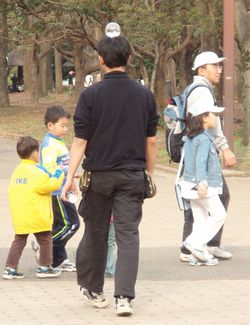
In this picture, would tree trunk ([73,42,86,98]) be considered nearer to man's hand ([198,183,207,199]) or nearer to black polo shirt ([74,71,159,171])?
man's hand ([198,183,207,199])

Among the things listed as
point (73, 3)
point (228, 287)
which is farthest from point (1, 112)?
point (228, 287)

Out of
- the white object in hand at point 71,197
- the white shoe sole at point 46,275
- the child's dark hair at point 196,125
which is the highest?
the child's dark hair at point 196,125

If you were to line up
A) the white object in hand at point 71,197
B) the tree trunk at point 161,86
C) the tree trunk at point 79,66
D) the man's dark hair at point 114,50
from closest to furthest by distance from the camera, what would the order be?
the man's dark hair at point 114,50 < the white object in hand at point 71,197 < the tree trunk at point 161,86 < the tree trunk at point 79,66

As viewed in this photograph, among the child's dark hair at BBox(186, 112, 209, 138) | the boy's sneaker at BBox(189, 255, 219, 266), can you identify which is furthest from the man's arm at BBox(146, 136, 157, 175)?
the boy's sneaker at BBox(189, 255, 219, 266)

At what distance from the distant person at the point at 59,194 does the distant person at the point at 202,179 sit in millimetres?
1107

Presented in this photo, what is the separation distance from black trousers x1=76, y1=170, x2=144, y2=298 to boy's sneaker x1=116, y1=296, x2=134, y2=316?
2.3 inches

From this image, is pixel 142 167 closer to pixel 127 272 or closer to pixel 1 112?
pixel 127 272

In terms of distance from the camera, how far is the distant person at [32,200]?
→ 25.9 ft

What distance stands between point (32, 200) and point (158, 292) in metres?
1.31

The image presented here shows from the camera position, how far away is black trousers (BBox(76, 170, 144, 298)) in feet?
21.9

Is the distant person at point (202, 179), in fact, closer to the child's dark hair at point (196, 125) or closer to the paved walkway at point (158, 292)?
the child's dark hair at point (196, 125)

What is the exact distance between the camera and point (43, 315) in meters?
6.80

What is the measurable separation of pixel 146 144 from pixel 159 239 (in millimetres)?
3376

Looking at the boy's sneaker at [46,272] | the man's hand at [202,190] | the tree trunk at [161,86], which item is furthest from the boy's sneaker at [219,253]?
the tree trunk at [161,86]
